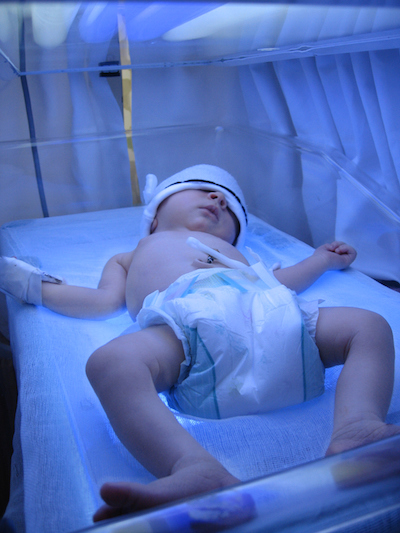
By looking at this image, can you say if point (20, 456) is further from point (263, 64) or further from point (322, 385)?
point (263, 64)

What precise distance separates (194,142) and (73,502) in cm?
145

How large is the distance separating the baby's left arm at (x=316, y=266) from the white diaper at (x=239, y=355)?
346 mm

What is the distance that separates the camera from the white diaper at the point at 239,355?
67cm

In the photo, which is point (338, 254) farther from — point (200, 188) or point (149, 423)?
point (149, 423)

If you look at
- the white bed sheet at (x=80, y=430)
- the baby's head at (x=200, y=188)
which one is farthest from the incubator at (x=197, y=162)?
the baby's head at (x=200, y=188)

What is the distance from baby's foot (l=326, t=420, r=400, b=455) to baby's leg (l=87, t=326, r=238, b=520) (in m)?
0.13

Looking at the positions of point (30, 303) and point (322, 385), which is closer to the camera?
point (322, 385)

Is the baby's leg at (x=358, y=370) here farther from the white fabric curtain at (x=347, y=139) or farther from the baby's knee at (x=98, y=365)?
the white fabric curtain at (x=347, y=139)

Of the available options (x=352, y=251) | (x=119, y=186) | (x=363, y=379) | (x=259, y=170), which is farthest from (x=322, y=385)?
(x=119, y=186)

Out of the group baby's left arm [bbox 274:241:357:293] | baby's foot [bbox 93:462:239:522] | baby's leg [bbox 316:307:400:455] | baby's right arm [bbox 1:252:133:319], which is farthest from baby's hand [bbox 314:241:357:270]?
baby's foot [bbox 93:462:239:522]

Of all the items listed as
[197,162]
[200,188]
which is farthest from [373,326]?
[197,162]

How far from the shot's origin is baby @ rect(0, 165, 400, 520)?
0.53 m

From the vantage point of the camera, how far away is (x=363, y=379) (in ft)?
2.08

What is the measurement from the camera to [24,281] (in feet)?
3.32
